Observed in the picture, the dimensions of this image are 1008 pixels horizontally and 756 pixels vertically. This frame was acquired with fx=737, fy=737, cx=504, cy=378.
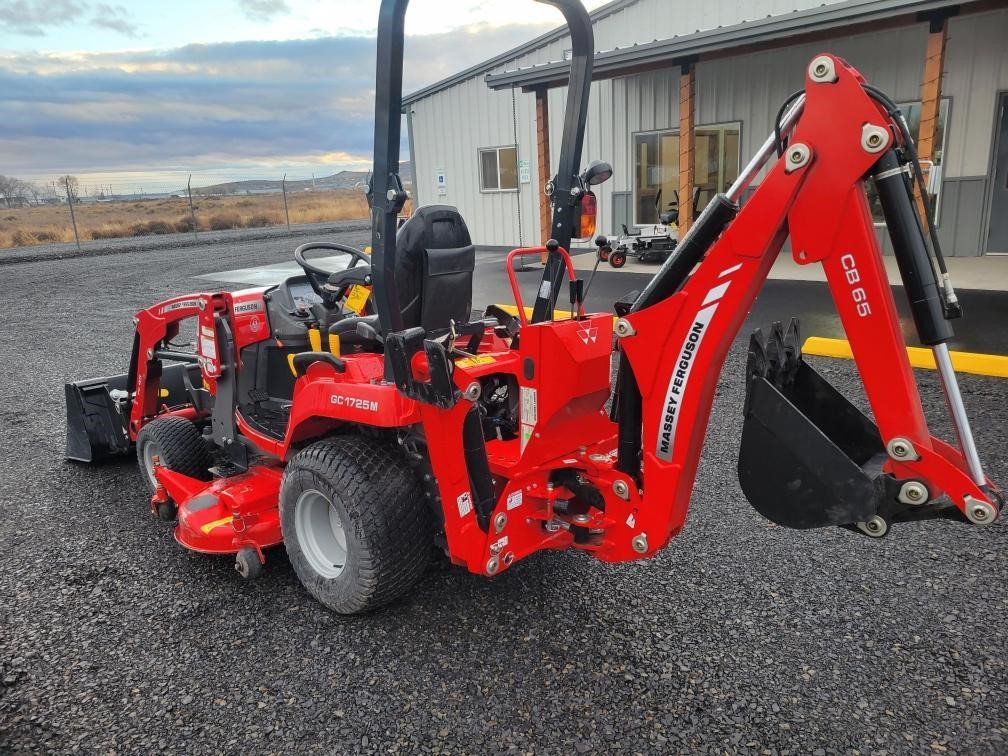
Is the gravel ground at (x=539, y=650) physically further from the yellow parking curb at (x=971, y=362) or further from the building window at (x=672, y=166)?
the building window at (x=672, y=166)

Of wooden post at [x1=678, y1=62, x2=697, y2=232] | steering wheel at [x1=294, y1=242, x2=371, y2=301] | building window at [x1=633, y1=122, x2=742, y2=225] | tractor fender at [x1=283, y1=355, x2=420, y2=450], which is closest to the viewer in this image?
tractor fender at [x1=283, y1=355, x2=420, y2=450]

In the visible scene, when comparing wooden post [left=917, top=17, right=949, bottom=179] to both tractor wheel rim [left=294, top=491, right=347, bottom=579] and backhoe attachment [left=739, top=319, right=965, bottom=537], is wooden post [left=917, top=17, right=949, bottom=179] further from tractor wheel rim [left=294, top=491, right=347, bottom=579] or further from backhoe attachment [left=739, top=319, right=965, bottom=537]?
tractor wheel rim [left=294, top=491, right=347, bottom=579]

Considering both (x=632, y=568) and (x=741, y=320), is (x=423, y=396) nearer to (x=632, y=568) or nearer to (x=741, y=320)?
(x=741, y=320)

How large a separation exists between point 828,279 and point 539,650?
171 centimetres

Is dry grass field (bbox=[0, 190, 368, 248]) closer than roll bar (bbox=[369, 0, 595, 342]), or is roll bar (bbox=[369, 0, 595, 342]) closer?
roll bar (bbox=[369, 0, 595, 342])

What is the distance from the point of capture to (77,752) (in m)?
2.44

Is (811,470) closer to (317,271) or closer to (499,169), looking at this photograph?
(317,271)

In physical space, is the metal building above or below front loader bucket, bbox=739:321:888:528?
above

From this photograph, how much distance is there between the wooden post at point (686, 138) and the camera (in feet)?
40.7

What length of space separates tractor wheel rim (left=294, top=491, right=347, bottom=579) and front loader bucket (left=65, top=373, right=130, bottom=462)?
2256mm

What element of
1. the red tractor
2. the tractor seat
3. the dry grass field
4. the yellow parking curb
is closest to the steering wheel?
the red tractor

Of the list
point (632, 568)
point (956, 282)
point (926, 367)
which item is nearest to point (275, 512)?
point (632, 568)

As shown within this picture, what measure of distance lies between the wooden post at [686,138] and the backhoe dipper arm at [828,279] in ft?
34.4

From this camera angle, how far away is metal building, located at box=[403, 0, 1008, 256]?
36.1 ft
